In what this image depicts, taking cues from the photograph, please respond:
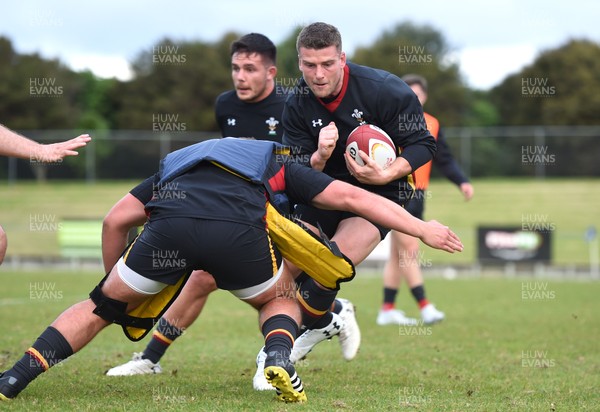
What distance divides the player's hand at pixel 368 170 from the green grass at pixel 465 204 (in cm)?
2067

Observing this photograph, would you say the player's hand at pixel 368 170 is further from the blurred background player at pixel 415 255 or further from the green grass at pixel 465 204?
the green grass at pixel 465 204

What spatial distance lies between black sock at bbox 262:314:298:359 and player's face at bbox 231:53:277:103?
115 inches

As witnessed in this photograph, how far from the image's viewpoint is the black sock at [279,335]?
212 inches

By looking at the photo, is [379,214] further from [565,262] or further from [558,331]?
[565,262]

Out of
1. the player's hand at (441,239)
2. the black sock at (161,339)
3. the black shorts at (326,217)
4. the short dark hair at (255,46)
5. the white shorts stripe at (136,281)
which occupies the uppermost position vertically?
the short dark hair at (255,46)

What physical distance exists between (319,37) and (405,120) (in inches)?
37.1

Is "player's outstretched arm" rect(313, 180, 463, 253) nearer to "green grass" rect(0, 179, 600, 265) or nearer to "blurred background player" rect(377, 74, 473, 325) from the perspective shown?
Result: "blurred background player" rect(377, 74, 473, 325)

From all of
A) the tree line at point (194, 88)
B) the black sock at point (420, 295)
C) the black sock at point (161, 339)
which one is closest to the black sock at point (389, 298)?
the black sock at point (420, 295)

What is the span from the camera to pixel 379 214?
5520 mm

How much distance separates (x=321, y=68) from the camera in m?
6.34

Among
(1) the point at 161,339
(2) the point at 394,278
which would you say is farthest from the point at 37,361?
(2) the point at 394,278

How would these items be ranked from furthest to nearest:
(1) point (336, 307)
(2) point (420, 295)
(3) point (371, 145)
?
(2) point (420, 295)
(1) point (336, 307)
(3) point (371, 145)

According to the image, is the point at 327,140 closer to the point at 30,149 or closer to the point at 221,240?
the point at 221,240

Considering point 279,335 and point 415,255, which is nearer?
point 279,335
